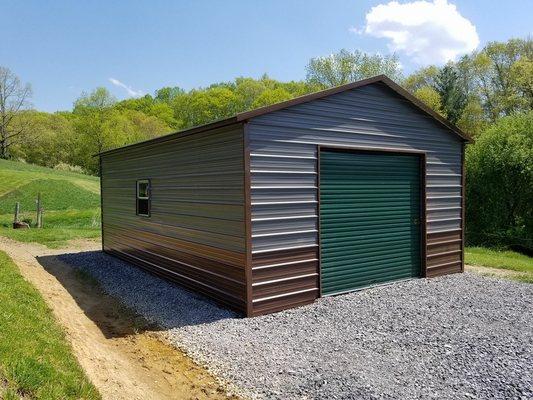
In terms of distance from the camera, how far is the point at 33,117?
4822 centimetres

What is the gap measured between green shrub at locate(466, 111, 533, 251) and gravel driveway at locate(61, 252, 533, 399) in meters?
6.90

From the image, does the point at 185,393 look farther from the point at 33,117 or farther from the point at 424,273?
the point at 33,117

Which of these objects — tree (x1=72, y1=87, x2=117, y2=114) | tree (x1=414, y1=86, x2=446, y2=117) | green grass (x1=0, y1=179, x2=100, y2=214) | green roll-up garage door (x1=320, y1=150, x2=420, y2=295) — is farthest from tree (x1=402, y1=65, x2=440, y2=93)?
tree (x1=72, y1=87, x2=117, y2=114)

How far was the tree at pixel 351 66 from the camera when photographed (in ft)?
125

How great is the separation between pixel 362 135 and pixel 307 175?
1576 mm

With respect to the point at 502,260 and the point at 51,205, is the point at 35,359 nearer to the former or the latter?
the point at 502,260

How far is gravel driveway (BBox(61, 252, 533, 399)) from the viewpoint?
436 cm

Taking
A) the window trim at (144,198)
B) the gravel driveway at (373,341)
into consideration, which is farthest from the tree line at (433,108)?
the window trim at (144,198)

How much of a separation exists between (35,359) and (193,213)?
13.9ft

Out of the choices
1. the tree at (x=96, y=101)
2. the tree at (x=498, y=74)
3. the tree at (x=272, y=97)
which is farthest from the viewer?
the tree at (x=96, y=101)

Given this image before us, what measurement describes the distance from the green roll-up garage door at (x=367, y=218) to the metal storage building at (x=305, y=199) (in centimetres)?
2

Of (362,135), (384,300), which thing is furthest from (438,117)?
(384,300)

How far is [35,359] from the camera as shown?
3949 mm

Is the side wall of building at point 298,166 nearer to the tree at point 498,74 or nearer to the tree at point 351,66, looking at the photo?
the tree at point 498,74
